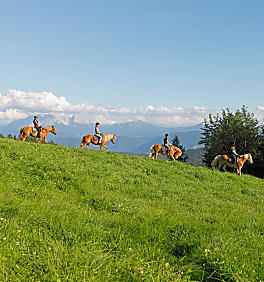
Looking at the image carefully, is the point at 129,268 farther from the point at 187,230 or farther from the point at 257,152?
the point at 257,152

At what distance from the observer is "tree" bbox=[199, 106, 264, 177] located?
45375mm

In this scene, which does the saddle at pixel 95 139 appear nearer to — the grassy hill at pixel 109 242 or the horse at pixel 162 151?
the horse at pixel 162 151

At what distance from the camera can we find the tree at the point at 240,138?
4538 cm

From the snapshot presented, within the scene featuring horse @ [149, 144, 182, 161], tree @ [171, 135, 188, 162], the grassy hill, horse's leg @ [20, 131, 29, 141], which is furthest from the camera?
tree @ [171, 135, 188, 162]

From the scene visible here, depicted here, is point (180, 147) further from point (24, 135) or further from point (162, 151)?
point (24, 135)

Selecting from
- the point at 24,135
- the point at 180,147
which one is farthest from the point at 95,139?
the point at 180,147

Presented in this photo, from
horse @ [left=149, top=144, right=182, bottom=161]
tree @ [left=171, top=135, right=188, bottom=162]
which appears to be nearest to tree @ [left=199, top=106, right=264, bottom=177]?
horse @ [left=149, top=144, right=182, bottom=161]

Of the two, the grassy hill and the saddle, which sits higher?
the saddle

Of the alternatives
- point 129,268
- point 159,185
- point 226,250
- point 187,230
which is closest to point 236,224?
point 187,230

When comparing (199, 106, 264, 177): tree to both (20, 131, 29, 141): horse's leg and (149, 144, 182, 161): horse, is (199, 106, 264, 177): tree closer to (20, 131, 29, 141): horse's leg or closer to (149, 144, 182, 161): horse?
(149, 144, 182, 161): horse

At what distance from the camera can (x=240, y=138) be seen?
4662cm

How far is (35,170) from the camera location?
40.1 ft

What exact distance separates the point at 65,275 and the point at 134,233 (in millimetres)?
2571

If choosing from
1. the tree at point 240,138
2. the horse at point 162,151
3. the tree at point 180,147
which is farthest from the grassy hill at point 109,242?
the tree at point 180,147
